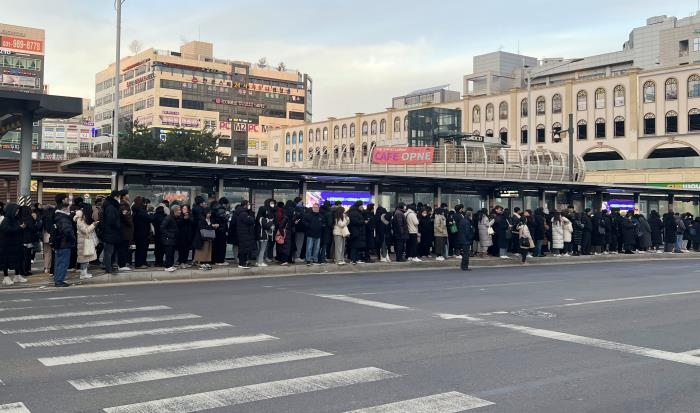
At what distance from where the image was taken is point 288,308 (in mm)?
10391

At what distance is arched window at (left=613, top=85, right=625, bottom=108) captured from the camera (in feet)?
218

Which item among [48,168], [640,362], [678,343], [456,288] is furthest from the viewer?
[48,168]

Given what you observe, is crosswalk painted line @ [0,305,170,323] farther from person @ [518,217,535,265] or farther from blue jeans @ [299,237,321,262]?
person @ [518,217,535,265]

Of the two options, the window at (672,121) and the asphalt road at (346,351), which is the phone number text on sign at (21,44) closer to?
the window at (672,121)

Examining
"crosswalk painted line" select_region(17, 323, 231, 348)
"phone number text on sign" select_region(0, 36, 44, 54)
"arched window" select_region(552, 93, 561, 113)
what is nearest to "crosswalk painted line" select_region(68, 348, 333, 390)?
"crosswalk painted line" select_region(17, 323, 231, 348)

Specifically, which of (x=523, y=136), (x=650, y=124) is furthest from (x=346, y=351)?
(x=523, y=136)

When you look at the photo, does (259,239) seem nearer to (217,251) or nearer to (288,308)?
(217,251)

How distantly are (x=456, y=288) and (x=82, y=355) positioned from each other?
8481 millimetres

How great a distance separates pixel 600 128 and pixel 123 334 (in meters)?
68.0

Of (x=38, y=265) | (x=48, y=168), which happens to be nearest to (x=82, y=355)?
(x=38, y=265)

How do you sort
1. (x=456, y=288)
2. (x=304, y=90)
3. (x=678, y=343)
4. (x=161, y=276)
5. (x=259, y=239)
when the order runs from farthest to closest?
(x=304, y=90), (x=259, y=239), (x=161, y=276), (x=456, y=288), (x=678, y=343)

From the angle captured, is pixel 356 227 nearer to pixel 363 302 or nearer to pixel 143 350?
pixel 363 302

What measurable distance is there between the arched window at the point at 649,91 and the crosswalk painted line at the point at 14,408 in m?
68.2

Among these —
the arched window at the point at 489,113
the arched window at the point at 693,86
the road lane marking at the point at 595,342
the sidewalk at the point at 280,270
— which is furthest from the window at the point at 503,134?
the road lane marking at the point at 595,342
